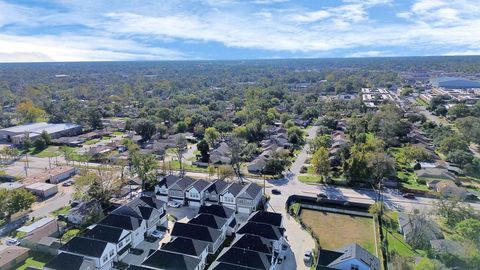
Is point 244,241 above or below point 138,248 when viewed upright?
above

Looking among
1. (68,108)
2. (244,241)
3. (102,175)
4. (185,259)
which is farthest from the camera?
(68,108)

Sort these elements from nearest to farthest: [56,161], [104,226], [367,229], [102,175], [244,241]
A: 1. [244,241]
2. [104,226]
3. [367,229]
4. [102,175]
5. [56,161]

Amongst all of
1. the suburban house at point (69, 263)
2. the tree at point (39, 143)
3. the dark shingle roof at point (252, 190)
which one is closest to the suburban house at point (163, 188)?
the dark shingle roof at point (252, 190)

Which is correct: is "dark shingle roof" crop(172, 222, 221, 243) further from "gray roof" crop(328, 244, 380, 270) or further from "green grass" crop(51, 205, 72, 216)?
"green grass" crop(51, 205, 72, 216)

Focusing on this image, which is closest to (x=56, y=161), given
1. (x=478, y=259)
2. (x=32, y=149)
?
(x=32, y=149)

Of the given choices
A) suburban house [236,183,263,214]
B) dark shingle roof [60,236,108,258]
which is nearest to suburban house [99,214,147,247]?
dark shingle roof [60,236,108,258]

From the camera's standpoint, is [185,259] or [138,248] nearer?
[185,259]

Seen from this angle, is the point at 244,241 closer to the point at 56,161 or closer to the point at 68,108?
the point at 56,161

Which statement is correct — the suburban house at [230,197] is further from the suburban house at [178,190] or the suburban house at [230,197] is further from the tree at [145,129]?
the tree at [145,129]
